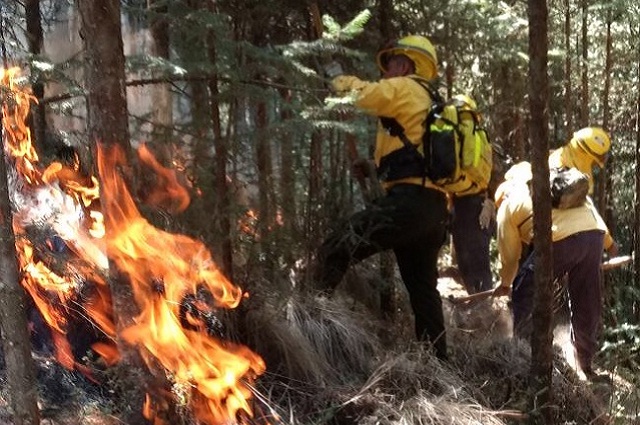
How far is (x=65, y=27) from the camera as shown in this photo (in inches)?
366

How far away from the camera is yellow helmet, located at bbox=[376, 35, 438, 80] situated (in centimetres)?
544

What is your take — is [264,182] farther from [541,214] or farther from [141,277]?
[541,214]

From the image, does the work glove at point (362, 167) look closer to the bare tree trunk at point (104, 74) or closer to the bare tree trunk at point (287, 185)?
the bare tree trunk at point (287, 185)

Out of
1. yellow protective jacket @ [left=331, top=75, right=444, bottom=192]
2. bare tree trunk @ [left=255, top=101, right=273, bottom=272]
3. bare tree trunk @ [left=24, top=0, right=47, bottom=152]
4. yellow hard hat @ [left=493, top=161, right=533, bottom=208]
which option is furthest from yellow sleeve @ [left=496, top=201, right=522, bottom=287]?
bare tree trunk @ [left=24, top=0, right=47, bottom=152]

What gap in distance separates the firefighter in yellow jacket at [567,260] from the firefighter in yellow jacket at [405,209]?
3.43 ft

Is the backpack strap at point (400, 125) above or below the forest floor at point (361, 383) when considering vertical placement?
above

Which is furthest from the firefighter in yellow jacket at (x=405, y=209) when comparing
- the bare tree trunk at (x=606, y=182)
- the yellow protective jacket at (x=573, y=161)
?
the bare tree trunk at (x=606, y=182)

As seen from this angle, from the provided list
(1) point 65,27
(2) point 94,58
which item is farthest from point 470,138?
(1) point 65,27

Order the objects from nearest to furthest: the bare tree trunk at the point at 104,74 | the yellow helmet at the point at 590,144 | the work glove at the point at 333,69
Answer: the bare tree trunk at the point at 104,74, the yellow helmet at the point at 590,144, the work glove at the point at 333,69

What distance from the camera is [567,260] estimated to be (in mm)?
6156

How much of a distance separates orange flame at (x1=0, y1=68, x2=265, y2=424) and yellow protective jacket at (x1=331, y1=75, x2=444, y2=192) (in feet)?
4.53

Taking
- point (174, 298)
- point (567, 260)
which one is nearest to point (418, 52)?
point (567, 260)

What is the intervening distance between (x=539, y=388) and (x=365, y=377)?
116 centimetres

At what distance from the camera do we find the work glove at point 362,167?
620 centimetres
